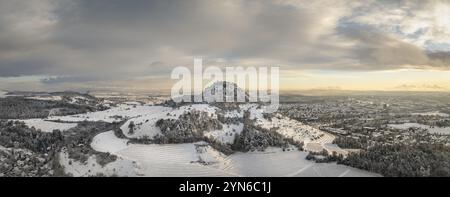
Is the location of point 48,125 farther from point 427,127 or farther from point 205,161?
point 427,127

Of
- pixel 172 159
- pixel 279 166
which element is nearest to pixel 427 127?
pixel 279 166

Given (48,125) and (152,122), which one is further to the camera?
(48,125)

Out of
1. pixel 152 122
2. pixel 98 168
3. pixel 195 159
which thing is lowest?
pixel 195 159

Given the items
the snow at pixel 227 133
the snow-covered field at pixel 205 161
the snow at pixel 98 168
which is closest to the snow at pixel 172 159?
the snow-covered field at pixel 205 161

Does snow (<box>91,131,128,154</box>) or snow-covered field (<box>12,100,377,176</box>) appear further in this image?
snow (<box>91,131,128,154</box>)

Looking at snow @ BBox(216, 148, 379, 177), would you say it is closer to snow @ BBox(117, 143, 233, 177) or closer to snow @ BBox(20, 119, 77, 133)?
snow @ BBox(117, 143, 233, 177)

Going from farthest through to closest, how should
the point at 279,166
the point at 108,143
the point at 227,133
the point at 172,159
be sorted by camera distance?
1. the point at 227,133
2. the point at 108,143
3. the point at 172,159
4. the point at 279,166

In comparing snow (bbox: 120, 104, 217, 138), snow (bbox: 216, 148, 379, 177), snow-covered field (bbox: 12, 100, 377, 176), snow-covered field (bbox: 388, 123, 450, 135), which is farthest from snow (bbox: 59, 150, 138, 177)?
snow-covered field (bbox: 388, 123, 450, 135)
